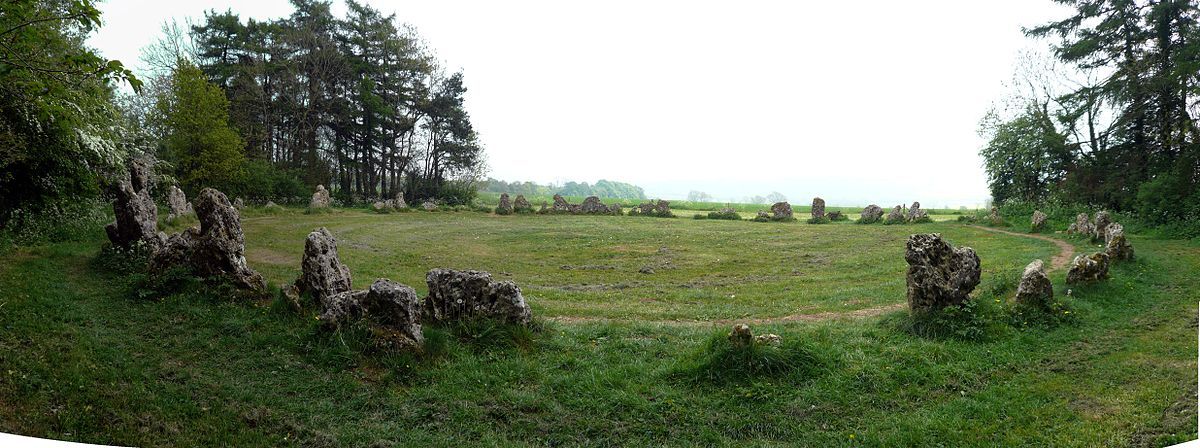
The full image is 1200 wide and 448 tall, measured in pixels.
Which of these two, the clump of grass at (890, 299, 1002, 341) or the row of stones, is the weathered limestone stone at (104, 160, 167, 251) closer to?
the row of stones

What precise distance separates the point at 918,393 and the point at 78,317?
10526 mm

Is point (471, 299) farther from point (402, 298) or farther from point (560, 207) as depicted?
point (560, 207)

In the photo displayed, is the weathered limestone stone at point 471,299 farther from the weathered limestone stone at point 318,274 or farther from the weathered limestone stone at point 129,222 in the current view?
the weathered limestone stone at point 129,222

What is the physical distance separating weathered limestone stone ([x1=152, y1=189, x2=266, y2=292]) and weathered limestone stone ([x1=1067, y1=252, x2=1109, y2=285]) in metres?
14.0

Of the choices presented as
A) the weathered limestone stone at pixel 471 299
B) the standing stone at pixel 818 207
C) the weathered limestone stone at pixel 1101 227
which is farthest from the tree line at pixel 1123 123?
the weathered limestone stone at pixel 471 299

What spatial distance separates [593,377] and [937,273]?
18.9 ft

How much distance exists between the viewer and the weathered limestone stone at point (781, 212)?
33.7 metres

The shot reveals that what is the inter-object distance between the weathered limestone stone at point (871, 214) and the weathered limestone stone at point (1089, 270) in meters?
21.2

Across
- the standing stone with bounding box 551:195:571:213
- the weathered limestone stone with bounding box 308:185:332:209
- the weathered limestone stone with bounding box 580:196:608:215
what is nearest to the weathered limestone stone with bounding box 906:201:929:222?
A: the weathered limestone stone with bounding box 580:196:608:215

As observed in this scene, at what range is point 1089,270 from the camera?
34.7 ft

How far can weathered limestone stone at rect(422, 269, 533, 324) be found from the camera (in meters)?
7.96

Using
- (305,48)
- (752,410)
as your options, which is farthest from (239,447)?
(305,48)

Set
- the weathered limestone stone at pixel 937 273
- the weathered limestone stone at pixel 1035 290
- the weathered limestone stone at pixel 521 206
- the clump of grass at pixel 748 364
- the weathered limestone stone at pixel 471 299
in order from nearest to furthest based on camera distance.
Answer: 1. the clump of grass at pixel 748 364
2. the weathered limestone stone at pixel 471 299
3. the weathered limestone stone at pixel 937 273
4. the weathered limestone stone at pixel 1035 290
5. the weathered limestone stone at pixel 521 206

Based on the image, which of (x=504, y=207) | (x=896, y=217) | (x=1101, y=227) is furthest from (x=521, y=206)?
(x=1101, y=227)
